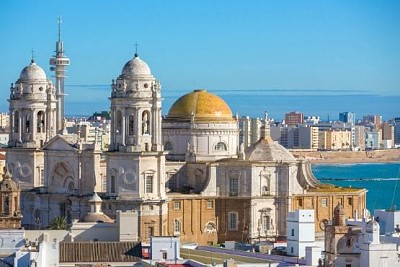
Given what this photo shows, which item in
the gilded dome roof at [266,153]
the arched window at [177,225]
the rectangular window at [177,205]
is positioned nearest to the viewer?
Result: the arched window at [177,225]

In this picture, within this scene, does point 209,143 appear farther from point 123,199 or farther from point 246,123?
point 246,123

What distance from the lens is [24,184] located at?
76.1m

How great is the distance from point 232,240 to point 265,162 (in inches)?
135

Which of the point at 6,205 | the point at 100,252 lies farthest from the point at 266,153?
the point at 100,252

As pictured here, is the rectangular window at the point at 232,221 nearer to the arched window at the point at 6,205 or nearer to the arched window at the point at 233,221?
the arched window at the point at 233,221

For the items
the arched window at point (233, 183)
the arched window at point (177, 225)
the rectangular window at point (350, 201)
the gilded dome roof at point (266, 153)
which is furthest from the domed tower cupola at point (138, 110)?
the rectangular window at point (350, 201)

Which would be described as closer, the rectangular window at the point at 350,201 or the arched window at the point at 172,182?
the arched window at the point at 172,182

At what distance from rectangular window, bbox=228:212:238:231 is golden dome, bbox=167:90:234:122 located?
194 inches

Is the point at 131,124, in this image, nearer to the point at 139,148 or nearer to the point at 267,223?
the point at 139,148

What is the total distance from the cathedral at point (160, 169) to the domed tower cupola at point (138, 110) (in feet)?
0.13

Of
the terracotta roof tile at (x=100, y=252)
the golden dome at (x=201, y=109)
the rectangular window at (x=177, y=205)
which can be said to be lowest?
the terracotta roof tile at (x=100, y=252)

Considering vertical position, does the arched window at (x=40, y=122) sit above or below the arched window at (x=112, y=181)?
above

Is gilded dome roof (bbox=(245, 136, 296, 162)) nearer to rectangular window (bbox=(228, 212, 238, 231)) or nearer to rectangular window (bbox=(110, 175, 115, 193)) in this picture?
rectangular window (bbox=(228, 212, 238, 231))

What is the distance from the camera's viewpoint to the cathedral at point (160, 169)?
69.8 m
